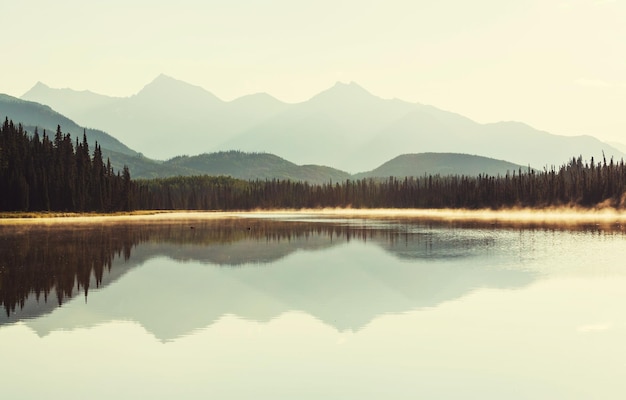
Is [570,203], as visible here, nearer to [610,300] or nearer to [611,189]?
[611,189]

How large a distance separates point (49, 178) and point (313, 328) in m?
139

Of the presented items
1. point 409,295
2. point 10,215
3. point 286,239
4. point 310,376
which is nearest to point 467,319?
point 409,295

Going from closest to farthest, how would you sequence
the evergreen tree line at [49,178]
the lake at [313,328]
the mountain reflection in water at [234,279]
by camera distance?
1. the lake at [313,328]
2. the mountain reflection in water at [234,279]
3. the evergreen tree line at [49,178]

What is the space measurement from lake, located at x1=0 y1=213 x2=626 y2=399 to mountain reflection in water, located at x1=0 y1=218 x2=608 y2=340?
0.15m

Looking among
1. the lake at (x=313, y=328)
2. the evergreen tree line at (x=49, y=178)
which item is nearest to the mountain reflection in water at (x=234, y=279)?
the lake at (x=313, y=328)

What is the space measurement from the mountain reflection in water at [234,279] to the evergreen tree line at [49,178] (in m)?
84.5

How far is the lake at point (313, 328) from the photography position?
1792 centimetres

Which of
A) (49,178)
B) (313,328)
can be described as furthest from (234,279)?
(49,178)

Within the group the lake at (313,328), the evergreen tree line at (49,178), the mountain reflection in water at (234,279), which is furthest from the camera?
the evergreen tree line at (49,178)

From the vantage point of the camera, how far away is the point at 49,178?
15112 centimetres

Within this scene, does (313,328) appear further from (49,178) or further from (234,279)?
(49,178)

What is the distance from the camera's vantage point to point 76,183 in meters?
157

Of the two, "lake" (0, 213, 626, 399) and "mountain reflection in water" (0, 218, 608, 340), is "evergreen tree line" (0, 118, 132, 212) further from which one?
"lake" (0, 213, 626, 399)

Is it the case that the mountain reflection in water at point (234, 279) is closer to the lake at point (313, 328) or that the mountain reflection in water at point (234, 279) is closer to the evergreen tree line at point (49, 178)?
the lake at point (313, 328)
